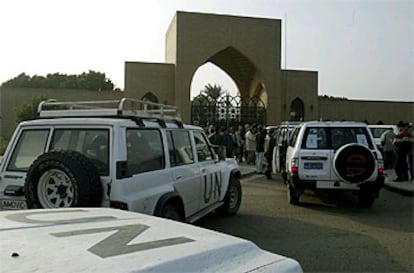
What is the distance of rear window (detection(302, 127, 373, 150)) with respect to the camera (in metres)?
10.5

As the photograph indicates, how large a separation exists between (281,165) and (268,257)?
1130cm

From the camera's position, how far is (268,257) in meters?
2.22

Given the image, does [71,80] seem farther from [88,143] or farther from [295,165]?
[88,143]

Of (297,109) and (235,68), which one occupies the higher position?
(235,68)

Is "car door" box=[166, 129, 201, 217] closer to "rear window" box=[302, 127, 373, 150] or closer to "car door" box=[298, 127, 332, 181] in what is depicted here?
"car door" box=[298, 127, 332, 181]

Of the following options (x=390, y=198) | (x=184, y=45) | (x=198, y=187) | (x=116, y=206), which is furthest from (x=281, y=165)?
(x=184, y=45)

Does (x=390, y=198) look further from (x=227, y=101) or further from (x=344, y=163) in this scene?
(x=227, y=101)

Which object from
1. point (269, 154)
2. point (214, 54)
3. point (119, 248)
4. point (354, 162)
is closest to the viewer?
point (119, 248)

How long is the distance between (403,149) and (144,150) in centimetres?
1030

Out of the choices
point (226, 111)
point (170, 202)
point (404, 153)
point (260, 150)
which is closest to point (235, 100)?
point (226, 111)

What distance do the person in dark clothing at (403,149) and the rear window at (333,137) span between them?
12.5ft

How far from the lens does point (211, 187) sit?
311 inches

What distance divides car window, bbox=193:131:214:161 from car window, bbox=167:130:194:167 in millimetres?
407

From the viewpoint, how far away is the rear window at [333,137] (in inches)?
414
